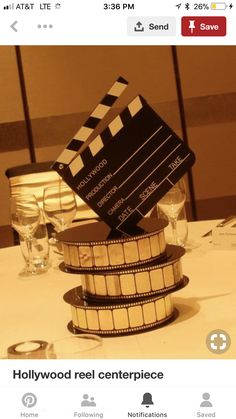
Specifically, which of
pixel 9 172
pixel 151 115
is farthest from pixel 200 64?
pixel 151 115

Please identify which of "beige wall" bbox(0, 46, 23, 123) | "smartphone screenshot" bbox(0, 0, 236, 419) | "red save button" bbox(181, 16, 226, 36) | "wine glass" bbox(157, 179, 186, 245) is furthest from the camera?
"beige wall" bbox(0, 46, 23, 123)

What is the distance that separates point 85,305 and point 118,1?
64 centimetres

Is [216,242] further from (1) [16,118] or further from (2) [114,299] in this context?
(1) [16,118]

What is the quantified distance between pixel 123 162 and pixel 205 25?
1.12 ft

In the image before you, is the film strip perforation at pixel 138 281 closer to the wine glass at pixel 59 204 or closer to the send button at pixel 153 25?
the send button at pixel 153 25

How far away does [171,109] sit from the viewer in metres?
4.28

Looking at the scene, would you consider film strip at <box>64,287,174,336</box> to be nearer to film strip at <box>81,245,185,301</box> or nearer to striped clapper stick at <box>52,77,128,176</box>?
film strip at <box>81,245,185,301</box>

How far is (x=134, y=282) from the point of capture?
47.6 inches

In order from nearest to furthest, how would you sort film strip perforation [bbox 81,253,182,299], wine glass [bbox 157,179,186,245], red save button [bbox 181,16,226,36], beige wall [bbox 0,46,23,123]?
film strip perforation [bbox 81,253,182,299] < red save button [bbox 181,16,226,36] < wine glass [bbox 157,179,186,245] < beige wall [bbox 0,46,23,123]

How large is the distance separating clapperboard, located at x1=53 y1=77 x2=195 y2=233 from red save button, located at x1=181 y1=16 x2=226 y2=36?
0.22m

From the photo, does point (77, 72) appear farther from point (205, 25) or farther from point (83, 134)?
point (83, 134)

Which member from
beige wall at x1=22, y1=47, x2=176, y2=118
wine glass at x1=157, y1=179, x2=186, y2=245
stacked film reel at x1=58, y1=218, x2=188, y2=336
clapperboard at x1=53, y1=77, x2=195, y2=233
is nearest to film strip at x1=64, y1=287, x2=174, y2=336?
stacked film reel at x1=58, y1=218, x2=188, y2=336
